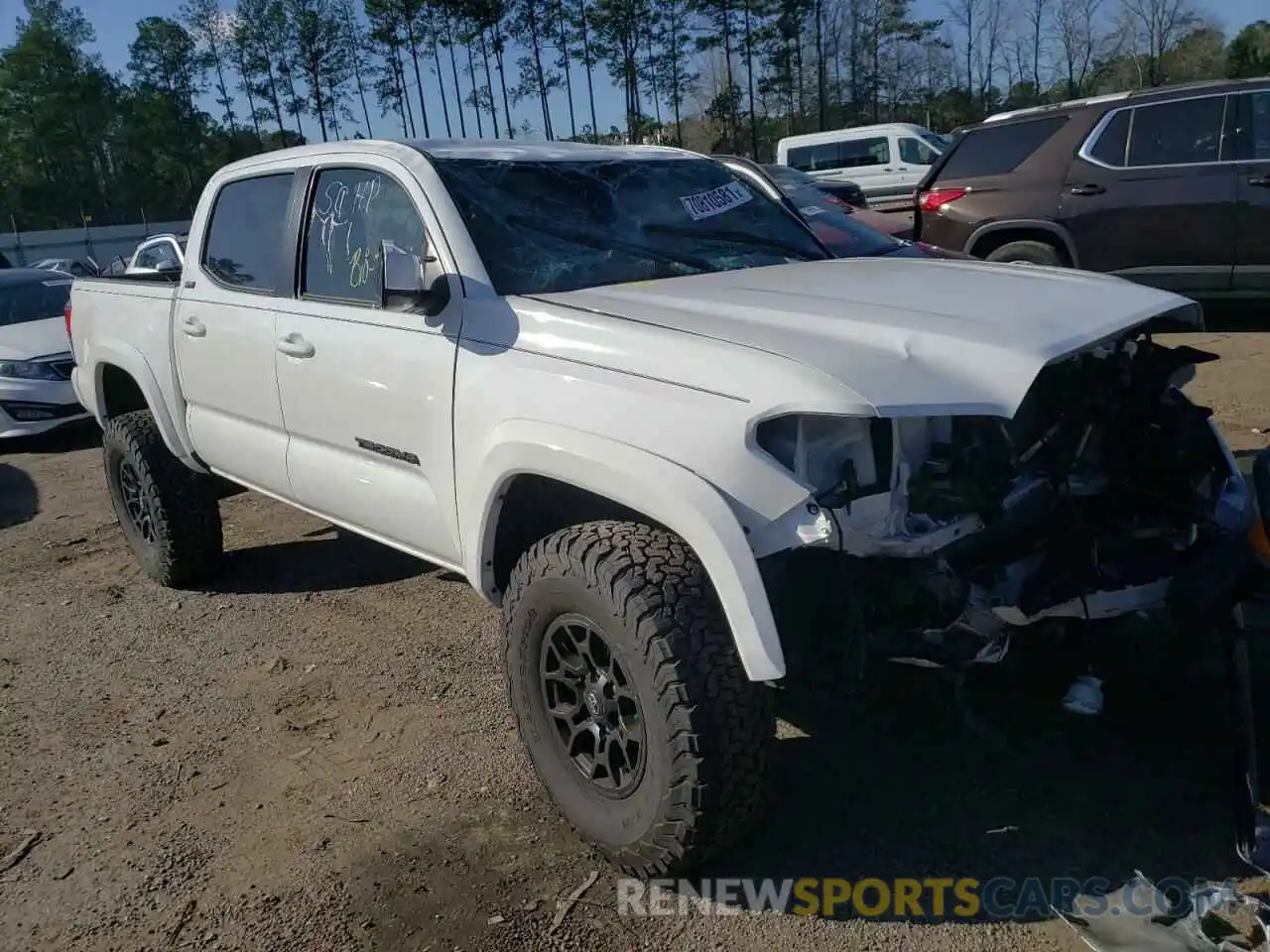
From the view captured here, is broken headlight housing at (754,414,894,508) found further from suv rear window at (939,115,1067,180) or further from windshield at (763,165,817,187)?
suv rear window at (939,115,1067,180)

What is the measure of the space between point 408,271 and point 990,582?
182cm

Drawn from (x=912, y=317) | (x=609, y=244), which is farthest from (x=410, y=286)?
(x=912, y=317)

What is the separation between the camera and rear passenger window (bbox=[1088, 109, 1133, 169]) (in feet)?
28.8

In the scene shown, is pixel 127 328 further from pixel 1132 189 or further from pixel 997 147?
pixel 1132 189

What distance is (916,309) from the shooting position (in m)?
2.82

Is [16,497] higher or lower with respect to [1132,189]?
lower

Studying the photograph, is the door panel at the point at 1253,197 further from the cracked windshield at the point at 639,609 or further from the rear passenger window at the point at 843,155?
the rear passenger window at the point at 843,155

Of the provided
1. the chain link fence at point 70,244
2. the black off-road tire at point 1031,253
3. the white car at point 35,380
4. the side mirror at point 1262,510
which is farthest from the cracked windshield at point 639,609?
the chain link fence at point 70,244

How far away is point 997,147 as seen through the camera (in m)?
9.44

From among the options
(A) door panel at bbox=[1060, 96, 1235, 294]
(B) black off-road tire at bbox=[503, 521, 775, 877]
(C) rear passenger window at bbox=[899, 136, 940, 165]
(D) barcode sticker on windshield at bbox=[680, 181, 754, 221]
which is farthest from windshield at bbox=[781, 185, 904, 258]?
(C) rear passenger window at bbox=[899, 136, 940, 165]

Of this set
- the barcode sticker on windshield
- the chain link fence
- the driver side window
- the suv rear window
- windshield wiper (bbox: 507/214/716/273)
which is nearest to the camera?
windshield wiper (bbox: 507/214/716/273)

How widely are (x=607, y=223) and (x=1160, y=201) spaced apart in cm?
667

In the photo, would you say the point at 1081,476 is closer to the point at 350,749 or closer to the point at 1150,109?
the point at 350,749

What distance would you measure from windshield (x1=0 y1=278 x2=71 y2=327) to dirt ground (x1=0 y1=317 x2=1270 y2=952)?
6960 millimetres
